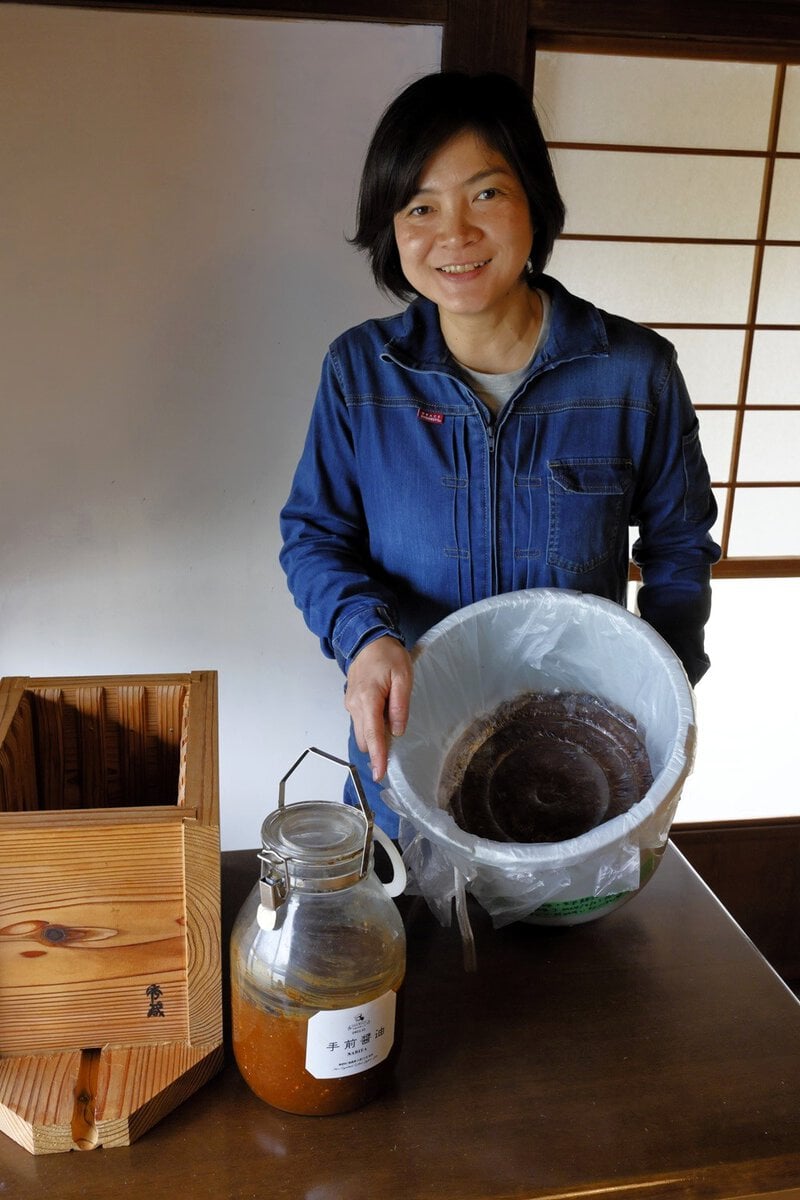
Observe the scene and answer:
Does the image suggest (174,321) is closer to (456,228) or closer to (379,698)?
(456,228)

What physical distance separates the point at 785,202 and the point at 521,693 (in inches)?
58.4

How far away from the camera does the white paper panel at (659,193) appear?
2029mm

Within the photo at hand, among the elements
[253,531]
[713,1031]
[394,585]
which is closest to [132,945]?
[713,1031]

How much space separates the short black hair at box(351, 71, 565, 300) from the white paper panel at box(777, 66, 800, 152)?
1048 mm

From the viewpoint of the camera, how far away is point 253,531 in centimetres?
200

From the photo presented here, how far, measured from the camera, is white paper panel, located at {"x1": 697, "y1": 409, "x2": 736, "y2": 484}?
2.24 m

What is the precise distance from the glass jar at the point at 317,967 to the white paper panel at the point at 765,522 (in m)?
1.75

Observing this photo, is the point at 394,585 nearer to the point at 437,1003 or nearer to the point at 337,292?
the point at 437,1003

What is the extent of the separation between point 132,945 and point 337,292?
1.36 metres

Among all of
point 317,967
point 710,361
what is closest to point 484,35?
point 710,361

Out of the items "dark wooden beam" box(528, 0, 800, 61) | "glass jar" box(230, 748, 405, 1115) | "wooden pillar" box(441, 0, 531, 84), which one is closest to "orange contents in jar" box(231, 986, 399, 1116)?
"glass jar" box(230, 748, 405, 1115)

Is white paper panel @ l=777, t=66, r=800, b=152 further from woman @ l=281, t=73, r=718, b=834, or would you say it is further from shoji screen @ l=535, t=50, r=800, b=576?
woman @ l=281, t=73, r=718, b=834

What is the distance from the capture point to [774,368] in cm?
225

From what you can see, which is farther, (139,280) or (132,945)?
(139,280)
